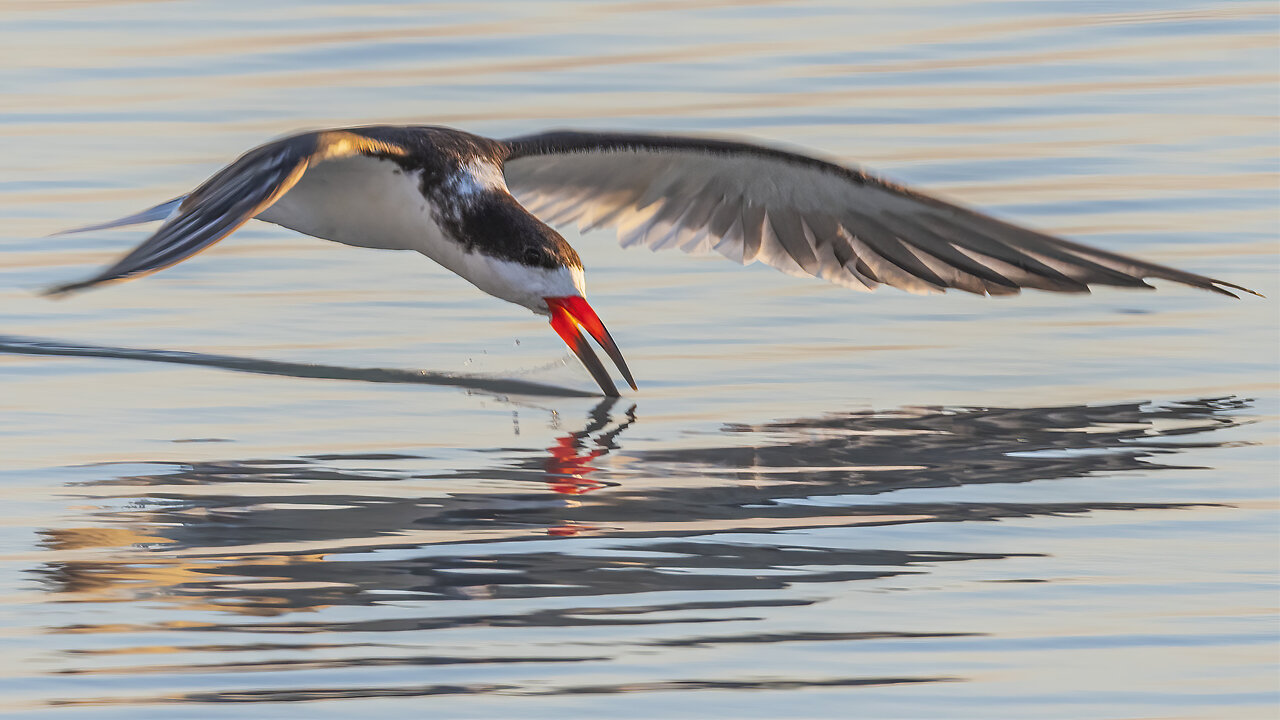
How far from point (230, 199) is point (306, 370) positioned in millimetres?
1206

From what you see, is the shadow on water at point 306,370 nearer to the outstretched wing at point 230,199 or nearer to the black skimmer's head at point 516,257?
the black skimmer's head at point 516,257

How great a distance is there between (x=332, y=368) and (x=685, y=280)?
7.16ft

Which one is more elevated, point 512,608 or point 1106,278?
point 1106,278

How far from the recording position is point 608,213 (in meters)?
10.2

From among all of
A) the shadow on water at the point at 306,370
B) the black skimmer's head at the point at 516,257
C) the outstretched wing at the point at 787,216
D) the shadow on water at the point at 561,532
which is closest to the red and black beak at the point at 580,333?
the black skimmer's head at the point at 516,257

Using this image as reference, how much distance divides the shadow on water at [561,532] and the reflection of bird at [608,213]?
99 centimetres

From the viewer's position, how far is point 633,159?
968 cm

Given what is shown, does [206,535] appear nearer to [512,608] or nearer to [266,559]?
[266,559]

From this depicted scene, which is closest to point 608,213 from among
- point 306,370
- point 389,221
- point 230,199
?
point 389,221

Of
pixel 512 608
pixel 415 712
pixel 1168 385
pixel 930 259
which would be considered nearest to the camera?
pixel 415 712

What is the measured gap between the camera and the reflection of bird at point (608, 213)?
8359mm

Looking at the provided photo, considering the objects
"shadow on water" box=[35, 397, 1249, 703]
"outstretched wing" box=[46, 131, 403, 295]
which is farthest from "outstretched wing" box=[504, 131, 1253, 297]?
"outstretched wing" box=[46, 131, 403, 295]

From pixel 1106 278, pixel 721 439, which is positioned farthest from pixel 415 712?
pixel 1106 278

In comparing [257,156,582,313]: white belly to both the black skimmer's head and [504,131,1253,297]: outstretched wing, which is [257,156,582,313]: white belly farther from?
[504,131,1253,297]: outstretched wing
